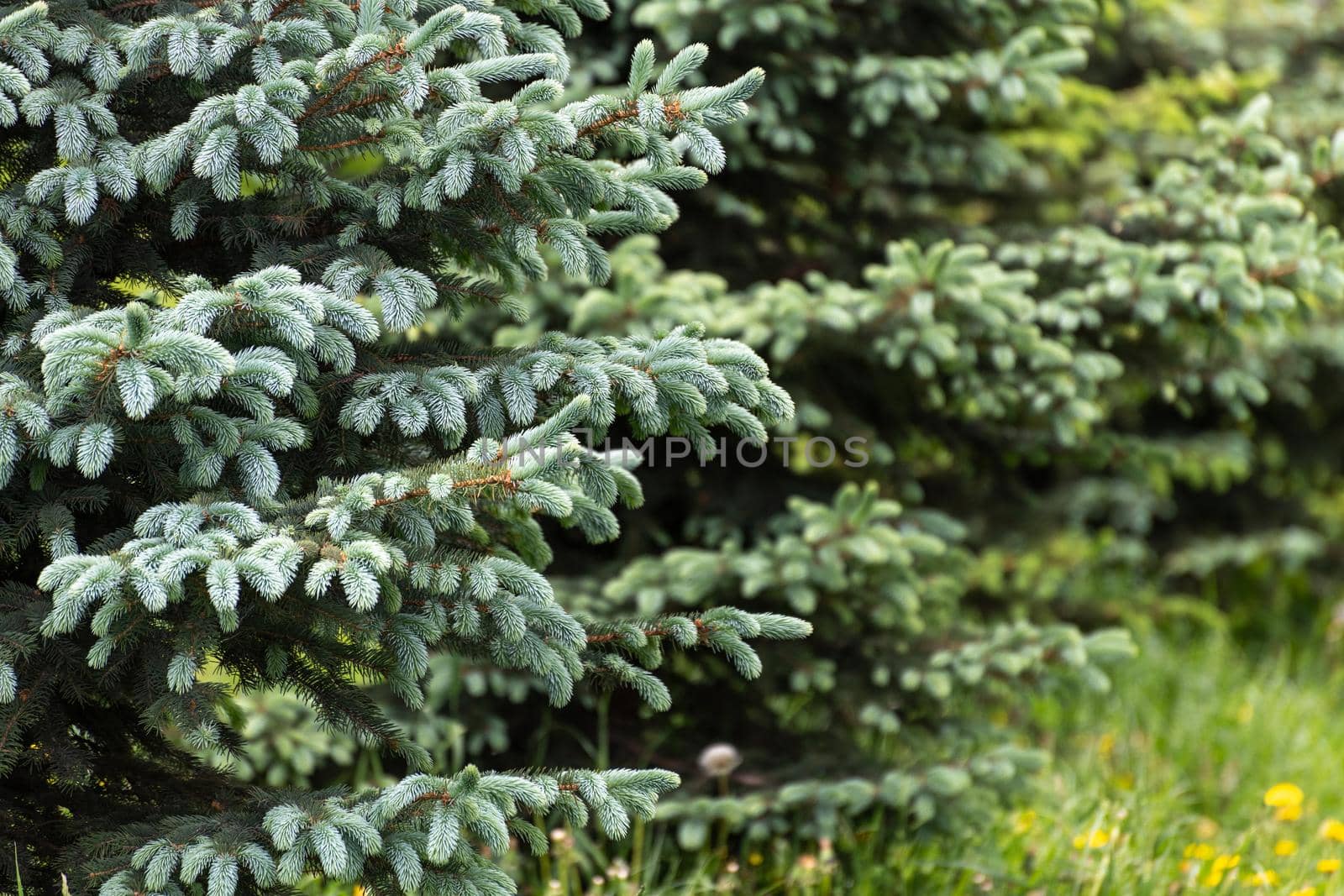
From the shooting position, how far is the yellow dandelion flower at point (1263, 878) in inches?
117

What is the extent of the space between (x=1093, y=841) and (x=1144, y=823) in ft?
1.63

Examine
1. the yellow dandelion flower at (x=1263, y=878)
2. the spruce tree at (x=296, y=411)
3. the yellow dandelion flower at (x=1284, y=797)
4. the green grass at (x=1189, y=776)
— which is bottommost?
the green grass at (x=1189, y=776)

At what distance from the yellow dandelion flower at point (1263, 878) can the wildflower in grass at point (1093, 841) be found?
373 mm

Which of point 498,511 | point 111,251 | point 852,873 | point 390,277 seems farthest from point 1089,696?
point 111,251

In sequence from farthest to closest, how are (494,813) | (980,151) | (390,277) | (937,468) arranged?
(937,468), (980,151), (390,277), (494,813)

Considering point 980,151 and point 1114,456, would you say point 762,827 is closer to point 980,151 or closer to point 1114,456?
point 1114,456

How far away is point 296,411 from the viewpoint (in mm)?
2242

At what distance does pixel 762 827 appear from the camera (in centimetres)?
333

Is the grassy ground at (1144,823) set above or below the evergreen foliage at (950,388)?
below

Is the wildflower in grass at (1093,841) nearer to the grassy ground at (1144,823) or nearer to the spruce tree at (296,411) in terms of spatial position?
the grassy ground at (1144,823)

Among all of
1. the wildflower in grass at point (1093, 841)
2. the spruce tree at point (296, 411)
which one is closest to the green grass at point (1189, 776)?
the wildflower in grass at point (1093, 841)

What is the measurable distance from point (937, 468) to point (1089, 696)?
3.85 ft

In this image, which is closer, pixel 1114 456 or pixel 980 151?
pixel 980 151

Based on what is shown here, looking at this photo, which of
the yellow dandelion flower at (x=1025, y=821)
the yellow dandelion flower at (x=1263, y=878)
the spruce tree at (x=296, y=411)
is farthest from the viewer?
the yellow dandelion flower at (x=1025, y=821)
